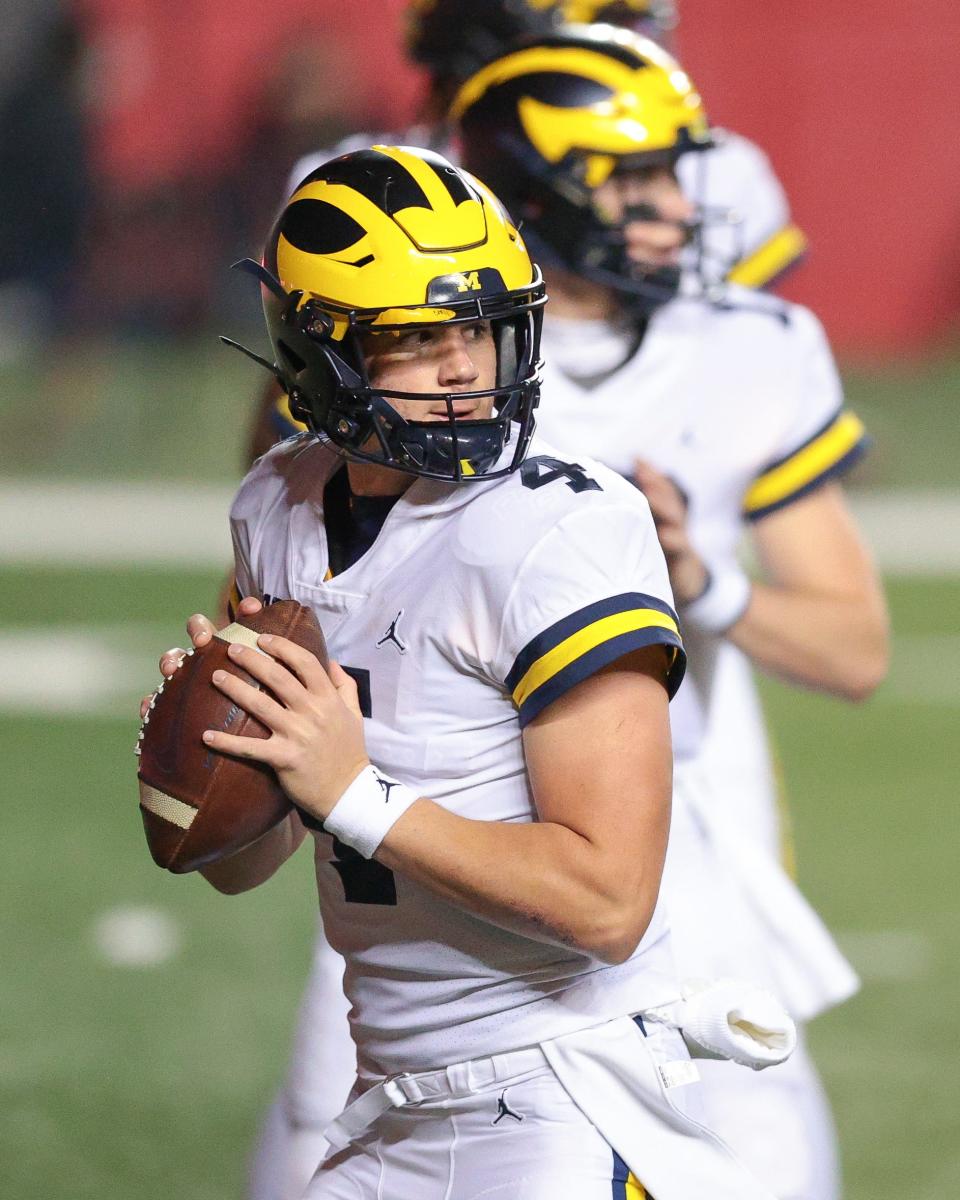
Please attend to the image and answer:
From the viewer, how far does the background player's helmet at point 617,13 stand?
440cm

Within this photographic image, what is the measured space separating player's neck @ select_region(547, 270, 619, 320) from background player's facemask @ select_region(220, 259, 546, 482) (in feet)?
3.48

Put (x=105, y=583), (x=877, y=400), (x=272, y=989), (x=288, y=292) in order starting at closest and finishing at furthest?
1. (x=288, y=292)
2. (x=272, y=989)
3. (x=105, y=583)
4. (x=877, y=400)

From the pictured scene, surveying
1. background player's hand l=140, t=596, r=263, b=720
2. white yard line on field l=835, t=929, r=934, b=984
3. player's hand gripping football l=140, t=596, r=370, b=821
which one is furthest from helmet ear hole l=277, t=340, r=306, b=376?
white yard line on field l=835, t=929, r=934, b=984

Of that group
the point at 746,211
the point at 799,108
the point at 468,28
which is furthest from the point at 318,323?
the point at 799,108

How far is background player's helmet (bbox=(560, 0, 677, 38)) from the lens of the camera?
14.4 feet

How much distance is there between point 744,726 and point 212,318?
33.3 ft

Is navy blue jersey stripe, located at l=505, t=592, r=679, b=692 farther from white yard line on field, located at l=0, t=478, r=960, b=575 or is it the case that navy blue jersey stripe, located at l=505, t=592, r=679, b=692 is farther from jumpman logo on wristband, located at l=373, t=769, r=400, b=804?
white yard line on field, located at l=0, t=478, r=960, b=575

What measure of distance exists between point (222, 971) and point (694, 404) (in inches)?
92.3

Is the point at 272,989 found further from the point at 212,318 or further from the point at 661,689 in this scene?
the point at 212,318

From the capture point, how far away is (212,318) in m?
13.4

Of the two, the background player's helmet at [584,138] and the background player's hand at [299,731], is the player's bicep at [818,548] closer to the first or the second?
the background player's helmet at [584,138]

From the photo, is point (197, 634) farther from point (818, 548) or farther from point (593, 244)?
point (818, 548)

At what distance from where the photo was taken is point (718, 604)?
3.42 meters

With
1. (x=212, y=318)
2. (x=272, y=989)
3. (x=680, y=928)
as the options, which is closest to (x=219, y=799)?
(x=680, y=928)
